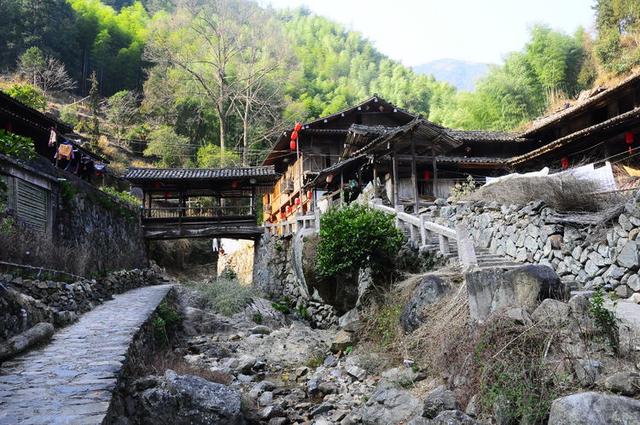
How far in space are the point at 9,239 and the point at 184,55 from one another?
28.1 meters

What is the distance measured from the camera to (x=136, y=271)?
17094mm

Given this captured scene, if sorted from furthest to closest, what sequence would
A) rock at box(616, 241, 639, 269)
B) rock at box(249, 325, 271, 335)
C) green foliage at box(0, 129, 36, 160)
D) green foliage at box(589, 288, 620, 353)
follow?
rock at box(249, 325, 271, 335), green foliage at box(0, 129, 36, 160), rock at box(616, 241, 639, 269), green foliage at box(589, 288, 620, 353)

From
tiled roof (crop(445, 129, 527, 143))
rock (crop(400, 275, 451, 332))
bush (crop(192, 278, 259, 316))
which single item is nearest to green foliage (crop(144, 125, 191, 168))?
bush (crop(192, 278, 259, 316))

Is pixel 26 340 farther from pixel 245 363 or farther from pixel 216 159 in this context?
pixel 216 159

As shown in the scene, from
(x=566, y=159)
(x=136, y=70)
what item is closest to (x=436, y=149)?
(x=566, y=159)

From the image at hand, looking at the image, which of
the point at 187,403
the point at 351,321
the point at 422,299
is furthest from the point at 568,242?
the point at 187,403

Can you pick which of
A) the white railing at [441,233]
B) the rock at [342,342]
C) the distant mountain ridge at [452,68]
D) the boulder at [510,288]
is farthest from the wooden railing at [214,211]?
the distant mountain ridge at [452,68]

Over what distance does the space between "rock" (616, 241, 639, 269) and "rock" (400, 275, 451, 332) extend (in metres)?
2.69

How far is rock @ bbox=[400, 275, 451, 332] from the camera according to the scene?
7.80 meters

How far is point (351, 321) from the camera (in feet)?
35.0

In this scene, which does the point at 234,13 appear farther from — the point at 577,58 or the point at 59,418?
the point at 59,418

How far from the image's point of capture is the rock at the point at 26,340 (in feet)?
18.1

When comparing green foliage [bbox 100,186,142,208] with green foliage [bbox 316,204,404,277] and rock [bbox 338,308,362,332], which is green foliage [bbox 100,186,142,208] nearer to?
green foliage [bbox 316,204,404,277]

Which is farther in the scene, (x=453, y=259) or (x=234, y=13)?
(x=234, y=13)
